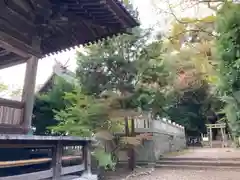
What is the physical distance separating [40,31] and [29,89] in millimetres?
1200

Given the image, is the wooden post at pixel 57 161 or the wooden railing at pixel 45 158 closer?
the wooden railing at pixel 45 158

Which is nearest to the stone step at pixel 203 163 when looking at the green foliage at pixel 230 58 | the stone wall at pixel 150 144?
the stone wall at pixel 150 144

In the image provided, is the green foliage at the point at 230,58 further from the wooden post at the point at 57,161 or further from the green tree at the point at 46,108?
the green tree at the point at 46,108

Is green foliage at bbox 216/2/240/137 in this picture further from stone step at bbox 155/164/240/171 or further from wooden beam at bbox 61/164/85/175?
stone step at bbox 155/164/240/171

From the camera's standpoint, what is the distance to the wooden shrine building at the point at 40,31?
13.0 ft

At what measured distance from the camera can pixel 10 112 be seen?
4.05 meters

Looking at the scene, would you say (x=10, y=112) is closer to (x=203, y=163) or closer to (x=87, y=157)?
(x=87, y=157)

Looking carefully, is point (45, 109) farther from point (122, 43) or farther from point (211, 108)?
point (211, 108)

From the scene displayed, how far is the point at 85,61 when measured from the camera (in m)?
9.18

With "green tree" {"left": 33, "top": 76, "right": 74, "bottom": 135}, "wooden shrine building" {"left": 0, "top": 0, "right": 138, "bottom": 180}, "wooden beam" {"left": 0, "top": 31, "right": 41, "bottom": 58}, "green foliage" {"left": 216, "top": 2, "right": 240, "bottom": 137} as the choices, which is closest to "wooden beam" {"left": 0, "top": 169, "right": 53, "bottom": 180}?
"wooden shrine building" {"left": 0, "top": 0, "right": 138, "bottom": 180}

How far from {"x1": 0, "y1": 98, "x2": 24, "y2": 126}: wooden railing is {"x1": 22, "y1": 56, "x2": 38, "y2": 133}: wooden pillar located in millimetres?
93

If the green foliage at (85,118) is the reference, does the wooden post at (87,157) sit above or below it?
below

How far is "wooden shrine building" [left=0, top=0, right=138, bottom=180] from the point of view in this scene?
3974 mm

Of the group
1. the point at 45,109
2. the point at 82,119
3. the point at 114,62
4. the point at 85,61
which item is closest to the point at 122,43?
the point at 114,62
